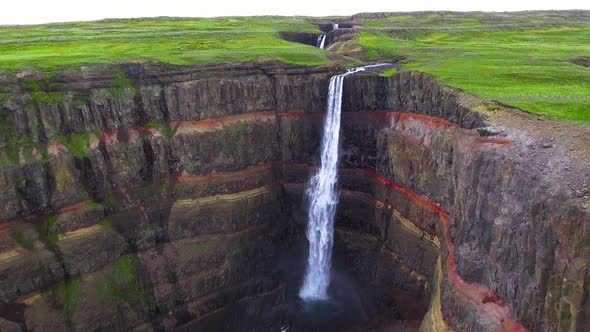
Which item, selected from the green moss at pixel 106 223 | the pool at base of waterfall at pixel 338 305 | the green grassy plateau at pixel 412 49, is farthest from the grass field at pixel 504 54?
the green moss at pixel 106 223

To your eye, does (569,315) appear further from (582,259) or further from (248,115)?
(248,115)

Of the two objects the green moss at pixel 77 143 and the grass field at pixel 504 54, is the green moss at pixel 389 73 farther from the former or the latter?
the green moss at pixel 77 143

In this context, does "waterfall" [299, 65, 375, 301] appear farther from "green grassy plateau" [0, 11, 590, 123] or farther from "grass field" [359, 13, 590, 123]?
"grass field" [359, 13, 590, 123]

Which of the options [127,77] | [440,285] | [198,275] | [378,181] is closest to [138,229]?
[198,275]

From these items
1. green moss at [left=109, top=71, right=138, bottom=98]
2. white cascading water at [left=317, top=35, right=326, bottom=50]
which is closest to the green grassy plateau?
green moss at [left=109, top=71, right=138, bottom=98]

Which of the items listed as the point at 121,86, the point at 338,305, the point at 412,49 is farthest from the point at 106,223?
the point at 412,49
